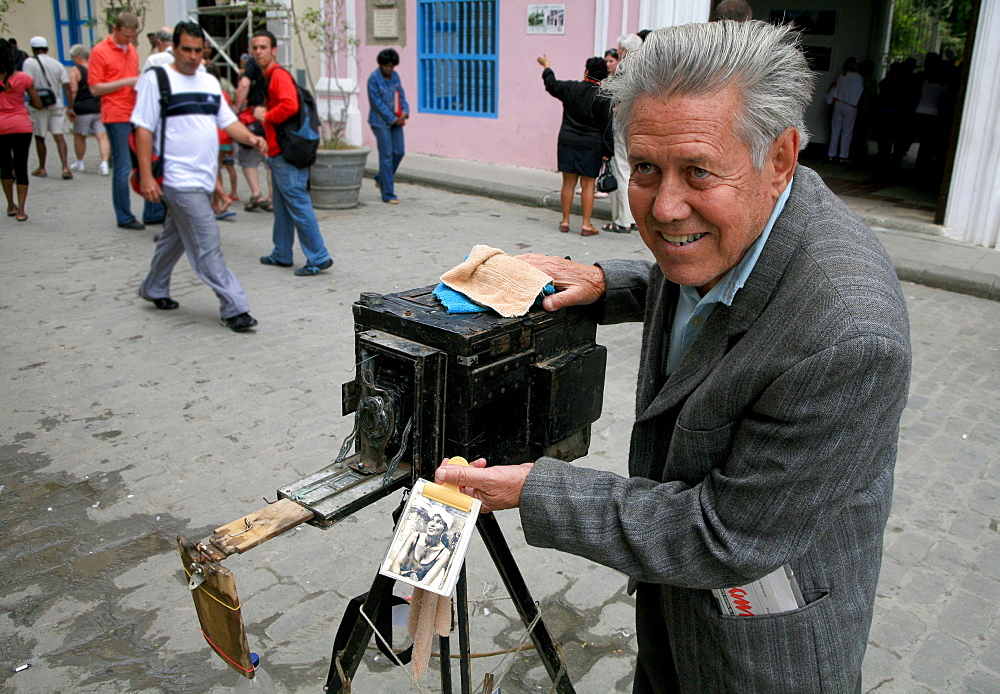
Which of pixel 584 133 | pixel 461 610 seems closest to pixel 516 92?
pixel 584 133

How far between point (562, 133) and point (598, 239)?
1.17 m

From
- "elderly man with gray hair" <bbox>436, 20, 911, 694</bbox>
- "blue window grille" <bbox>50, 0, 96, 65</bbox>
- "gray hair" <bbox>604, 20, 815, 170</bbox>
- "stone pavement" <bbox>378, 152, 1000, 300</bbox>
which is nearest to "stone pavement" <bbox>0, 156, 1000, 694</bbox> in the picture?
"stone pavement" <bbox>378, 152, 1000, 300</bbox>

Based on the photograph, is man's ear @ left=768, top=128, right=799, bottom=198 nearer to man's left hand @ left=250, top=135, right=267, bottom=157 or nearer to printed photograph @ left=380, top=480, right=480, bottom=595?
printed photograph @ left=380, top=480, right=480, bottom=595

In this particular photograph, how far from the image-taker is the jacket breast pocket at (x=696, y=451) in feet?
4.51

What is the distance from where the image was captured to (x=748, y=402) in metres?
1.33

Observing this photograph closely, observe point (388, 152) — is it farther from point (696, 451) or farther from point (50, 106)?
point (696, 451)

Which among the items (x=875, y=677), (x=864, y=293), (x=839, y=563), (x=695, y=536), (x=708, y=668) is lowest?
(x=875, y=677)

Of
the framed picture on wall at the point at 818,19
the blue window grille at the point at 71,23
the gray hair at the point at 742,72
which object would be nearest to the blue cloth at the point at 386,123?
the framed picture on wall at the point at 818,19

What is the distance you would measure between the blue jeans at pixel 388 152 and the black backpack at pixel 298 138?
10.3 feet

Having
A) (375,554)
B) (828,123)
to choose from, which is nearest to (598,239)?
(375,554)

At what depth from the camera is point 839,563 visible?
1448 mm

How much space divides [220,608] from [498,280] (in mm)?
852

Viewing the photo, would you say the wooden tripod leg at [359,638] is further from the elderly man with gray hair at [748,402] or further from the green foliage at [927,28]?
the green foliage at [927,28]

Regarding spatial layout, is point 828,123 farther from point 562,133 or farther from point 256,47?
point 256,47
